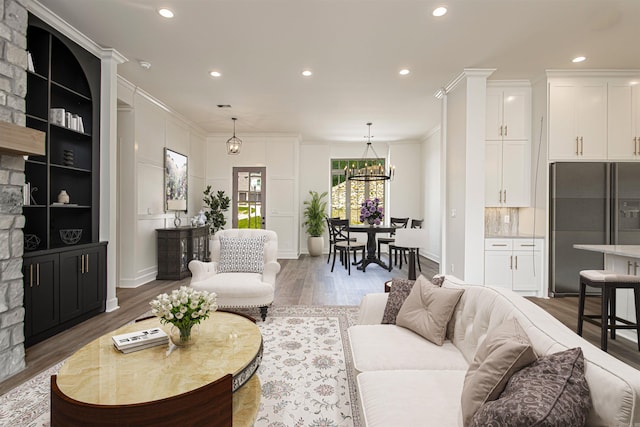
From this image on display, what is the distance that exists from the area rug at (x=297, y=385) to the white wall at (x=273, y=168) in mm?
4544

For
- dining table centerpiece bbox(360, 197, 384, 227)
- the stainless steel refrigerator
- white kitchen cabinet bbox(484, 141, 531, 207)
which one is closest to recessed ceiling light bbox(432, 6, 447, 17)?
white kitchen cabinet bbox(484, 141, 531, 207)

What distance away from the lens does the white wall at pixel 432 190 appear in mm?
7207

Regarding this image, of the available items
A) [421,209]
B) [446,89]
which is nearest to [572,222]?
[446,89]

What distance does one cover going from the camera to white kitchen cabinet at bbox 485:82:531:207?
4551 mm

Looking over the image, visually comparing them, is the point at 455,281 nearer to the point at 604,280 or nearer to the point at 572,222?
the point at 604,280

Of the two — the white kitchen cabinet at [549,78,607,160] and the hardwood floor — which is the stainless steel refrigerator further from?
the hardwood floor

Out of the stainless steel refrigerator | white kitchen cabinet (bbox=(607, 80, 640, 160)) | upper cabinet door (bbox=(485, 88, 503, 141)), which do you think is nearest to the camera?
the stainless steel refrigerator

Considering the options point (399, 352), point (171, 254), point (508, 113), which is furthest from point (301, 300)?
point (508, 113)

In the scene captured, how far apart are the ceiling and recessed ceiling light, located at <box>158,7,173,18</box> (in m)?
0.05

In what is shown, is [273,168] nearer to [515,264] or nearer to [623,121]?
[515,264]

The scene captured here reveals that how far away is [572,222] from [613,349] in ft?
6.16

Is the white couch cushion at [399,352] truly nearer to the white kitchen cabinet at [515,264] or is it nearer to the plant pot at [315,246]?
the white kitchen cabinet at [515,264]

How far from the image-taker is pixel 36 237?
9.87 feet

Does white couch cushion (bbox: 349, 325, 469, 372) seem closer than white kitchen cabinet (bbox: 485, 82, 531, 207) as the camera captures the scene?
Yes
